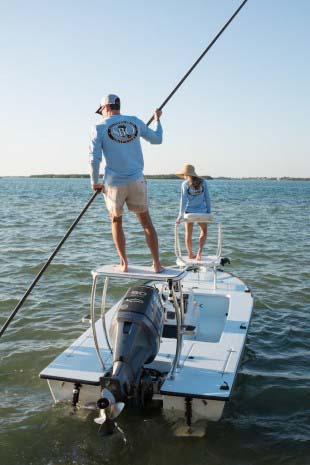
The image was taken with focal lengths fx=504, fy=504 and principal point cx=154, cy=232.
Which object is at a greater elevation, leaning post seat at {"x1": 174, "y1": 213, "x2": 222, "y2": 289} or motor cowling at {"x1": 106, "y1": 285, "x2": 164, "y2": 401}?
leaning post seat at {"x1": 174, "y1": 213, "x2": 222, "y2": 289}

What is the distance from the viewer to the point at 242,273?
1255 cm

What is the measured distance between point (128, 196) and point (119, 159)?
1.37 ft

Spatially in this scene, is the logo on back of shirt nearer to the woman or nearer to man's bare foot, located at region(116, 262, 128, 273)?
man's bare foot, located at region(116, 262, 128, 273)

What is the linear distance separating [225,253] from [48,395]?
976 centimetres

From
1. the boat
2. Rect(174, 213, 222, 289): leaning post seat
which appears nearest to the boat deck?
the boat

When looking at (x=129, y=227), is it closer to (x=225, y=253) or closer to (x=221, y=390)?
(x=225, y=253)

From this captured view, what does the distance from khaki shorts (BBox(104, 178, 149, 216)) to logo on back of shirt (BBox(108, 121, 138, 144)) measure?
0.45 m

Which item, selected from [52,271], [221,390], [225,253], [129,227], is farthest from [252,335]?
[129,227]

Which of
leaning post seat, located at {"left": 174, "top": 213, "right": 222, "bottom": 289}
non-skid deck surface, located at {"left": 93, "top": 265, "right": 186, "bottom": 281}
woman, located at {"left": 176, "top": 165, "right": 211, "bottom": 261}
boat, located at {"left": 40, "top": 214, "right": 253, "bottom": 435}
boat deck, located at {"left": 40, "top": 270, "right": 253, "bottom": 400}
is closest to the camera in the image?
boat, located at {"left": 40, "top": 214, "right": 253, "bottom": 435}

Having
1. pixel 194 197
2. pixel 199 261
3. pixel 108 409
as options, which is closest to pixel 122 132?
pixel 108 409

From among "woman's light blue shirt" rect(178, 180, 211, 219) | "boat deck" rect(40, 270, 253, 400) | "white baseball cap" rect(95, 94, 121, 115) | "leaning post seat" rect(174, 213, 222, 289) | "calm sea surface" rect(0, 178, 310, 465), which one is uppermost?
"white baseball cap" rect(95, 94, 121, 115)

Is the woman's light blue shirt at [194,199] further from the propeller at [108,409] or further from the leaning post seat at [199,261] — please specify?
the propeller at [108,409]

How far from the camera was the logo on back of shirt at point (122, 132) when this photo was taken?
205 inches

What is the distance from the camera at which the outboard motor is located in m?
4.41
